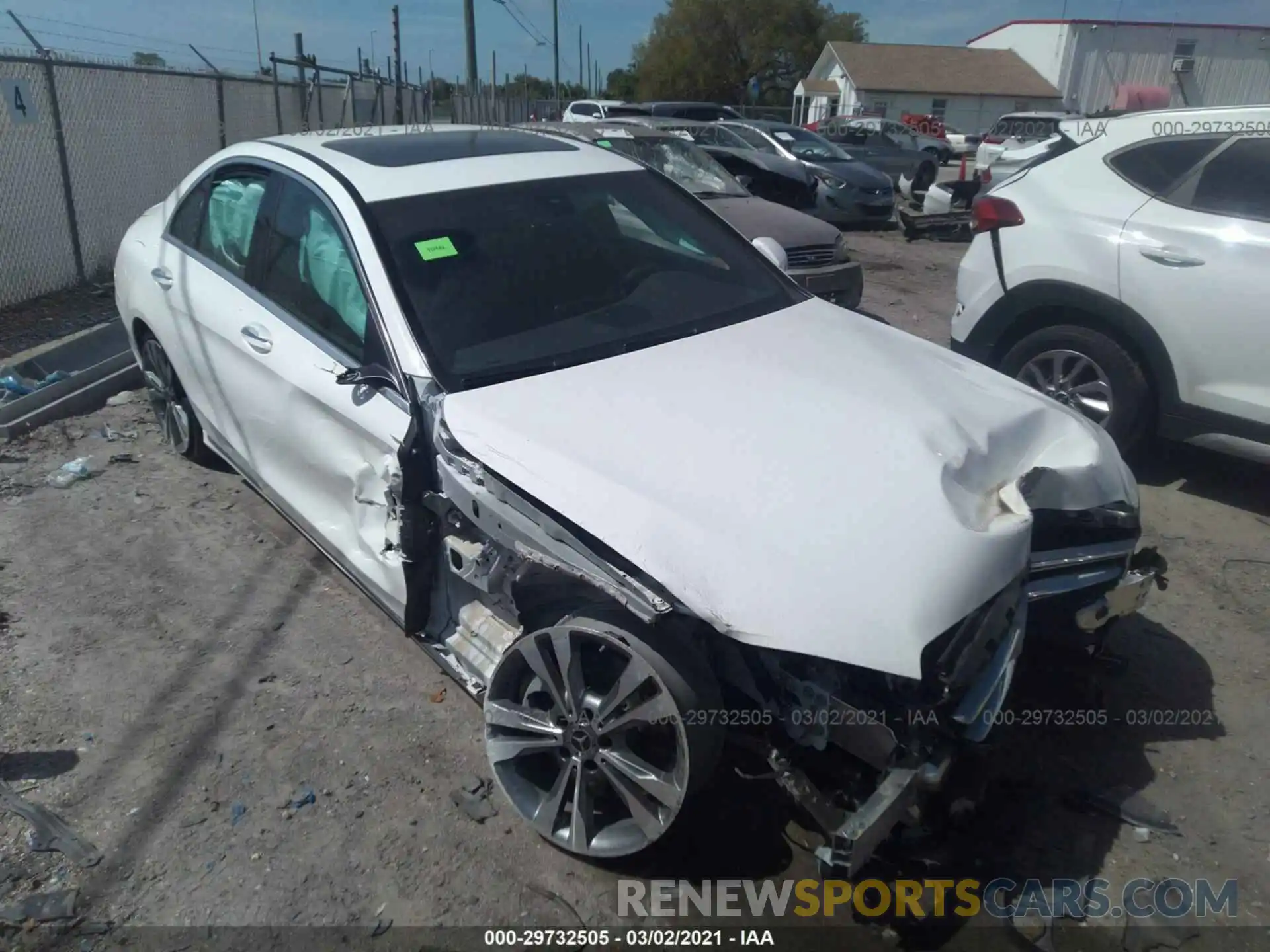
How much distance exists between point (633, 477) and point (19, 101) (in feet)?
27.7

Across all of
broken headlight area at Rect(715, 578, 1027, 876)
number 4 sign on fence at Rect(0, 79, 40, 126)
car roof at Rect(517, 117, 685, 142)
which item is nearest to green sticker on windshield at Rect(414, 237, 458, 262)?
broken headlight area at Rect(715, 578, 1027, 876)

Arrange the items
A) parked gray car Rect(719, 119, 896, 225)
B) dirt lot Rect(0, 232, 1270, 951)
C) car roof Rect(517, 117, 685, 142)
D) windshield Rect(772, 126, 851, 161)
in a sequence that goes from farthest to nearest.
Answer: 1. windshield Rect(772, 126, 851, 161)
2. parked gray car Rect(719, 119, 896, 225)
3. car roof Rect(517, 117, 685, 142)
4. dirt lot Rect(0, 232, 1270, 951)

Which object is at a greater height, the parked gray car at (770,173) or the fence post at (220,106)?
the fence post at (220,106)

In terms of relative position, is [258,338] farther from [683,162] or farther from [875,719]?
[683,162]

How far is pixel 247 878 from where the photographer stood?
2631mm

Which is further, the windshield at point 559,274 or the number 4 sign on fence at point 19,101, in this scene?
the number 4 sign on fence at point 19,101

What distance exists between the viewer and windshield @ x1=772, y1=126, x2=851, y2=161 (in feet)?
50.1

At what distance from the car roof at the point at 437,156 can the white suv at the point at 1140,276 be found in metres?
2.35

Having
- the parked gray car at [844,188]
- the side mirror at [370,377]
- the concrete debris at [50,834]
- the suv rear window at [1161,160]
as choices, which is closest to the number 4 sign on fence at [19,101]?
the side mirror at [370,377]

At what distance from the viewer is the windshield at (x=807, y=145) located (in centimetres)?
1526

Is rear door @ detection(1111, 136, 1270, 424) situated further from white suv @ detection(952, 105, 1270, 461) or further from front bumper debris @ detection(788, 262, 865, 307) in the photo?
front bumper debris @ detection(788, 262, 865, 307)

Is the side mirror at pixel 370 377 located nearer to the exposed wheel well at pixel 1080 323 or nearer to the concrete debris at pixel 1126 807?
the concrete debris at pixel 1126 807

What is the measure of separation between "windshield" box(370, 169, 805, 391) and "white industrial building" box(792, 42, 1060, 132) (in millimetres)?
49606

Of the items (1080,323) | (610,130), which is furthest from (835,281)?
(610,130)
